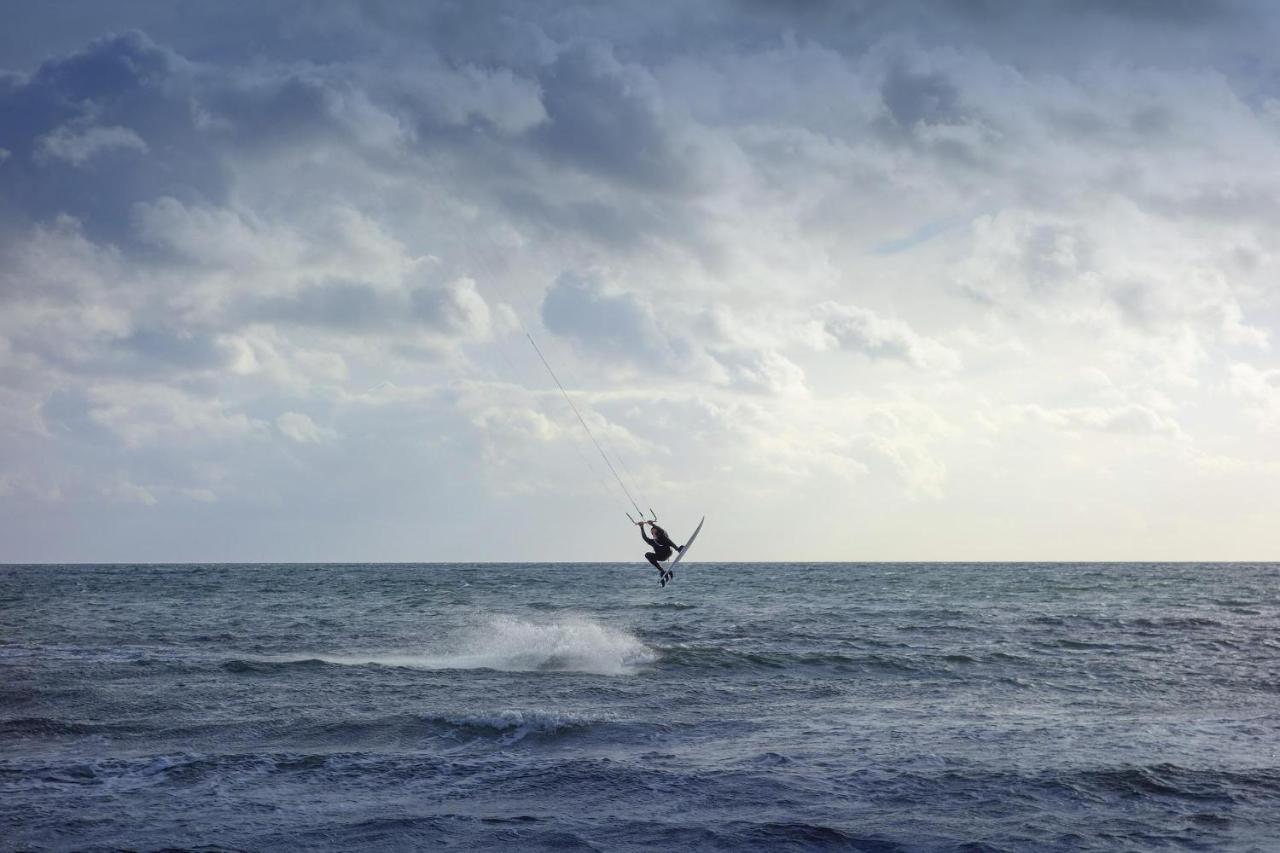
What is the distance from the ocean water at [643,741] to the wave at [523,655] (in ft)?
0.72

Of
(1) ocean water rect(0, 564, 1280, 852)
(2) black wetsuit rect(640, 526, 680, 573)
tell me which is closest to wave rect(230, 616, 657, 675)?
(1) ocean water rect(0, 564, 1280, 852)

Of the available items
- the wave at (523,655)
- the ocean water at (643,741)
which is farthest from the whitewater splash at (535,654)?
the ocean water at (643,741)

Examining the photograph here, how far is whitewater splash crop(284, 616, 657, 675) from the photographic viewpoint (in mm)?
30266

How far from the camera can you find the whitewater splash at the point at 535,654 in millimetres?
30266

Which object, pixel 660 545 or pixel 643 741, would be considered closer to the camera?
pixel 643 741

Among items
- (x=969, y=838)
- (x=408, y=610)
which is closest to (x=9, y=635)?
(x=408, y=610)

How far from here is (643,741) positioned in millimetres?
19047

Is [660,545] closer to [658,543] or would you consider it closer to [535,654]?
[658,543]

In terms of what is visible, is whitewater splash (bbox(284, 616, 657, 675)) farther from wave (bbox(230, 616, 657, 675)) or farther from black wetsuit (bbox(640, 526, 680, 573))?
black wetsuit (bbox(640, 526, 680, 573))

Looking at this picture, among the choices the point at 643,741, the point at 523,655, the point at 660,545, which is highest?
the point at 660,545

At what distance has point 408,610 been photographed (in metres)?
58.2

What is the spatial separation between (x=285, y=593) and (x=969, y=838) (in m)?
77.6

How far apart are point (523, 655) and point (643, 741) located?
571 inches

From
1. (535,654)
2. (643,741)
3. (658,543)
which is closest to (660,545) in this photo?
(658,543)
